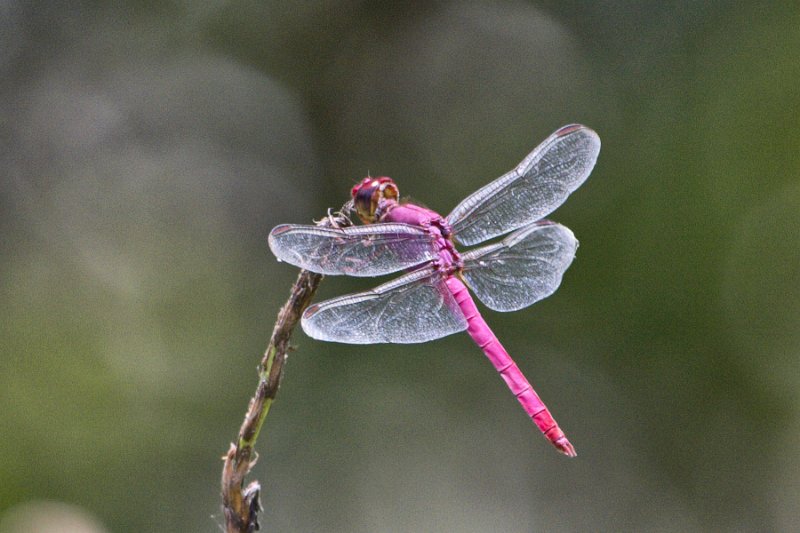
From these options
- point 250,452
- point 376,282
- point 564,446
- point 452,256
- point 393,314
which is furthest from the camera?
point 376,282

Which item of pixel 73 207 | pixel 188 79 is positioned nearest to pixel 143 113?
pixel 188 79

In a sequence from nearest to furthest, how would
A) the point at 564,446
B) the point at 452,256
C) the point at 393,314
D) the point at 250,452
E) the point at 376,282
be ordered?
the point at 250,452 < the point at 564,446 < the point at 393,314 < the point at 452,256 < the point at 376,282

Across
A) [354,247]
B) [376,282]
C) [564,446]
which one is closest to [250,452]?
[354,247]

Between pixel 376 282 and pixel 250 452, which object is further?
pixel 376 282

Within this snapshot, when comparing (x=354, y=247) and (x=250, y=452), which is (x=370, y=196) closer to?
(x=354, y=247)

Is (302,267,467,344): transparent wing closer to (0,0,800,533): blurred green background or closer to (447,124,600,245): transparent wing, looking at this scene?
(447,124,600,245): transparent wing

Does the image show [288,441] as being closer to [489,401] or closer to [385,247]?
[489,401]
